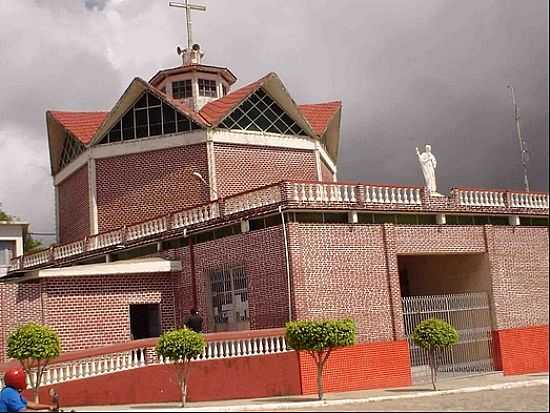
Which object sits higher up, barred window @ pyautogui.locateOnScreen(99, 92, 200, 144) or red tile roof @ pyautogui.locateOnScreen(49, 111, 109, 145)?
red tile roof @ pyautogui.locateOnScreen(49, 111, 109, 145)

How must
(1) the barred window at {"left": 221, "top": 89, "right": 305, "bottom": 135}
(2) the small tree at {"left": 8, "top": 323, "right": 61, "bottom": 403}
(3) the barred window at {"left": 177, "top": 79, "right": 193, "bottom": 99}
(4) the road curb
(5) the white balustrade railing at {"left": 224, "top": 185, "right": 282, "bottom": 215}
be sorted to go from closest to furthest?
(4) the road curb, (2) the small tree at {"left": 8, "top": 323, "right": 61, "bottom": 403}, (5) the white balustrade railing at {"left": 224, "top": 185, "right": 282, "bottom": 215}, (1) the barred window at {"left": 221, "top": 89, "right": 305, "bottom": 135}, (3) the barred window at {"left": 177, "top": 79, "right": 193, "bottom": 99}

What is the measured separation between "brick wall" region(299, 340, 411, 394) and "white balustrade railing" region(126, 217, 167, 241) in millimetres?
7349

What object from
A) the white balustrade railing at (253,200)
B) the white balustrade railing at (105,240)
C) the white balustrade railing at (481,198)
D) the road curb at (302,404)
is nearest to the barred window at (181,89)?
the white balustrade railing at (105,240)

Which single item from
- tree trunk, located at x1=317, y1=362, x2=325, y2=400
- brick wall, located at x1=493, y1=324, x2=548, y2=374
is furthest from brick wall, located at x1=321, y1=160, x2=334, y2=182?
tree trunk, located at x1=317, y1=362, x2=325, y2=400

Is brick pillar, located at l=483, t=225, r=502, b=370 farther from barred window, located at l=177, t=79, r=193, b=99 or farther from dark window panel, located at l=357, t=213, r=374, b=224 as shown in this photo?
barred window, located at l=177, t=79, r=193, b=99

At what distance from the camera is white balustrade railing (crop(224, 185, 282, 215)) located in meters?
19.6

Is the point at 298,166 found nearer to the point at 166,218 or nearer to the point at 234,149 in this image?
the point at 234,149

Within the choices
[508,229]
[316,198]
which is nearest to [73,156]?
[316,198]

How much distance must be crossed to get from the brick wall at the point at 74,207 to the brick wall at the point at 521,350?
605 inches

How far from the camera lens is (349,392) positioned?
1786 centimetres

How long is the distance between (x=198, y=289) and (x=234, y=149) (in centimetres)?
745

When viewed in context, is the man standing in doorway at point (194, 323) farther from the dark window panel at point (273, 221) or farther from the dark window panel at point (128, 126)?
the dark window panel at point (128, 126)

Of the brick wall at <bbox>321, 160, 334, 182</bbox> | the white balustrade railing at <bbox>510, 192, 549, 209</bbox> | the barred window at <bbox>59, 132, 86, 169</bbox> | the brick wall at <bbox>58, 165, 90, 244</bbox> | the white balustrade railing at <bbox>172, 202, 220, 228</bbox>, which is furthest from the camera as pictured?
the brick wall at <bbox>321, 160, 334, 182</bbox>

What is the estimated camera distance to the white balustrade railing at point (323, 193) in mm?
19406
